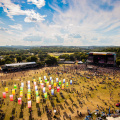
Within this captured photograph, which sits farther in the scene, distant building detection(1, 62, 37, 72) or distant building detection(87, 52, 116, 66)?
distant building detection(87, 52, 116, 66)

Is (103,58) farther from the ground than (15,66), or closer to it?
farther from the ground

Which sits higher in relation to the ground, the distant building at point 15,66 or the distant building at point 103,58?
the distant building at point 103,58

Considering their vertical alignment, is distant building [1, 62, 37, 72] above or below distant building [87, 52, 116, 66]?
below

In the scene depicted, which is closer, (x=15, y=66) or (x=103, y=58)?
(x=15, y=66)

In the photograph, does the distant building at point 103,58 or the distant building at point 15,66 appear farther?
the distant building at point 103,58

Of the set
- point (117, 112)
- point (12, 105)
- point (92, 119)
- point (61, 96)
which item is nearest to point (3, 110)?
point (12, 105)

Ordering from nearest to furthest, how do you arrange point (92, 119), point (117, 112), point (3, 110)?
point (92, 119)
point (117, 112)
point (3, 110)

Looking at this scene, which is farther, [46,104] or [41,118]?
[46,104]

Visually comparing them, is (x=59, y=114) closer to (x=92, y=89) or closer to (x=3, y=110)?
(x=3, y=110)
